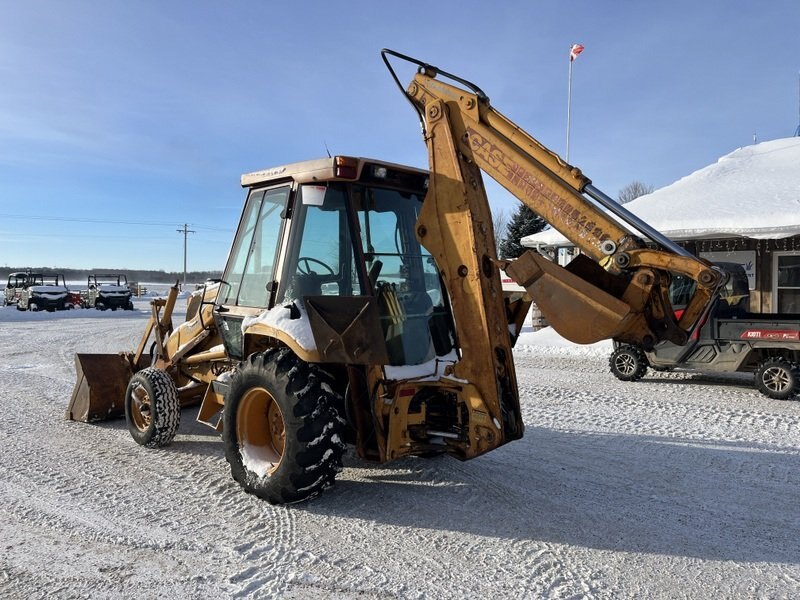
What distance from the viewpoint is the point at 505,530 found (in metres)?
4.06

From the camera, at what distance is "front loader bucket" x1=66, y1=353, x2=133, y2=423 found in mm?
6852

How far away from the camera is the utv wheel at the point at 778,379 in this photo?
8.91 meters

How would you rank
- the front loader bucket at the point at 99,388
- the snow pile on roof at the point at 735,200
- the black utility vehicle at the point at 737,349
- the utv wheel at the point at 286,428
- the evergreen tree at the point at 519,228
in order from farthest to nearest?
the evergreen tree at the point at 519,228 → the snow pile on roof at the point at 735,200 → the black utility vehicle at the point at 737,349 → the front loader bucket at the point at 99,388 → the utv wheel at the point at 286,428

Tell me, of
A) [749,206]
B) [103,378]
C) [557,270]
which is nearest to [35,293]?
[103,378]

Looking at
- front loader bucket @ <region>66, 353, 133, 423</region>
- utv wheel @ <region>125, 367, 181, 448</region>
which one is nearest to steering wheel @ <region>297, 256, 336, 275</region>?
utv wheel @ <region>125, 367, 181, 448</region>

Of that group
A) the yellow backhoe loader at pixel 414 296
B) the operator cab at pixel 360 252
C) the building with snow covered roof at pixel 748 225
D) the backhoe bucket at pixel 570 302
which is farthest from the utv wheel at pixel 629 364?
the backhoe bucket at pixel 570 302

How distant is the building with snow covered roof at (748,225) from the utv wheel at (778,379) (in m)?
5.32

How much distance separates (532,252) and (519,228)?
30.9 metres

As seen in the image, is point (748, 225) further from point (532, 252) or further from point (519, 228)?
point (519, 228)

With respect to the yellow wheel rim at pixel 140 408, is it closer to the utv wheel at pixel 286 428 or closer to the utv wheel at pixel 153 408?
the utv wheel at pixel 153 408

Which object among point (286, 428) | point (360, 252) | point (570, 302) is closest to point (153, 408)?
point (286, 428)

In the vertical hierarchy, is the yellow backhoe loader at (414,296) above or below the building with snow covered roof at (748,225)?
below

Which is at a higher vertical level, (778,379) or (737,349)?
(737,349)

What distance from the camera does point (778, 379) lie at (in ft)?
29.7
